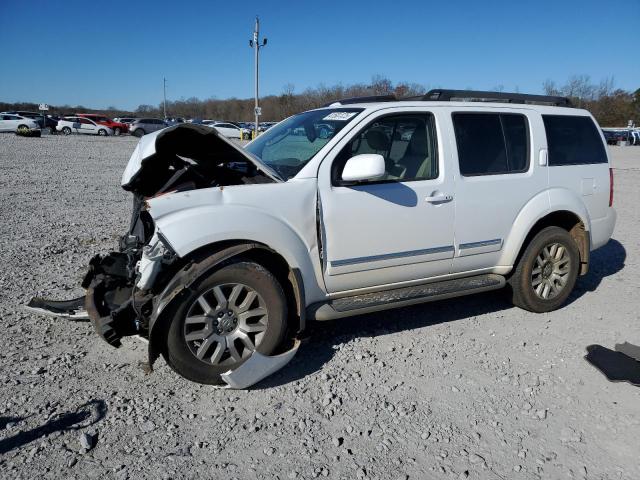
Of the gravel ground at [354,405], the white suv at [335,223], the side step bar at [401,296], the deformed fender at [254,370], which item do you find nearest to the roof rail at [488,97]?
the white suv at [335,223]

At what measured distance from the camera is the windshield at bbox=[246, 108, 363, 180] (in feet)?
13.4

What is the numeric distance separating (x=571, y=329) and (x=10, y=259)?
6.14 metres

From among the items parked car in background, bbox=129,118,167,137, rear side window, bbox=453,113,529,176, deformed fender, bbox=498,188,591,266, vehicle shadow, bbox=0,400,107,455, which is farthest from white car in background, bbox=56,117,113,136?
vehicle shadow, bbox=0,400,107,455

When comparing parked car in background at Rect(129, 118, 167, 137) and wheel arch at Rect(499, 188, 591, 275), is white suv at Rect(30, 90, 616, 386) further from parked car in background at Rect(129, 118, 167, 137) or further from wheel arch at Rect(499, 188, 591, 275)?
parked car in background at Rect(129, 118, 167, 137)

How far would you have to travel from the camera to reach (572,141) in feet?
17.3

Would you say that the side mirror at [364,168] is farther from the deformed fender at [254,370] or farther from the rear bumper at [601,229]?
the rear bumper at [601,229]

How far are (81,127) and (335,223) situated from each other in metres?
44.9

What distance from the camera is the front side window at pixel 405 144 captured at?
428 cm

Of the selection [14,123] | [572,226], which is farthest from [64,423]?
[14,123]

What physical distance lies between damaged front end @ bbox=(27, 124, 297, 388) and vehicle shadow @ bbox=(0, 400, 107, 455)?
0.41 metres

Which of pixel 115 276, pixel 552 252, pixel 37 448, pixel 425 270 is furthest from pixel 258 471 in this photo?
pixel 552 252

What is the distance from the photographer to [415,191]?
414cm

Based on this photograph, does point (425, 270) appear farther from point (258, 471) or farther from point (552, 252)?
point (258, 471)

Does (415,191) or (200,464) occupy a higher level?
(415,191)
